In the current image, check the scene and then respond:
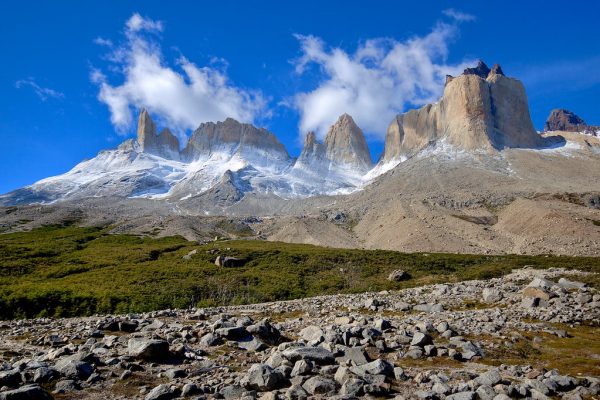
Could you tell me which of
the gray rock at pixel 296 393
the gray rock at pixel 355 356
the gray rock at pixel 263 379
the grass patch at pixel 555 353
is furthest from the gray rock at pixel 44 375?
the grass patch at pixel 555 353

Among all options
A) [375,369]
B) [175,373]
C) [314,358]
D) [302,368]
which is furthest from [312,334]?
[175,373]

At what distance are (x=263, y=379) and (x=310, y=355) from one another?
353cm

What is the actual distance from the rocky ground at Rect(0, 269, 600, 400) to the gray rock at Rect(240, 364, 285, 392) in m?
0.04

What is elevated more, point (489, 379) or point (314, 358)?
point (314, 358)

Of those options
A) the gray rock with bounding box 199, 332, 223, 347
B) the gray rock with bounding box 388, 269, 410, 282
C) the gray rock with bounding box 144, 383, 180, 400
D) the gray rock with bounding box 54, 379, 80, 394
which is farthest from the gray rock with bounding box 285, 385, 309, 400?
the gray rock with bounding box 388, 269, 410, 282

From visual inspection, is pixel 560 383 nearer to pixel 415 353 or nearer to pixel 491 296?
pixel 415 353

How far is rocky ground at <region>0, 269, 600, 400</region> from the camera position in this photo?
51.1ft

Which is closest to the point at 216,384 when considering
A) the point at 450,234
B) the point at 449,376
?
the point at 449,376

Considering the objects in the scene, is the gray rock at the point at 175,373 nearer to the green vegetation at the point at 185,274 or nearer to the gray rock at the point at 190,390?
the gray rock at the point at 190,390

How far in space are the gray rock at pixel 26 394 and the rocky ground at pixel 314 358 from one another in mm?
34

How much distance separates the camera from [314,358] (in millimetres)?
18656

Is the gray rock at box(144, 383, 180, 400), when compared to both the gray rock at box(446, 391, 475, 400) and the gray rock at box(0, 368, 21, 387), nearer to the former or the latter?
the gray rock at box(0, 368, 21, 387)

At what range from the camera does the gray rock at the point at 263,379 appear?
1555 cm

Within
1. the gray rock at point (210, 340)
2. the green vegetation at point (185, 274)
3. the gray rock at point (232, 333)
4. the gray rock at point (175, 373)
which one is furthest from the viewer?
the green vegetation at point (185, 274)
